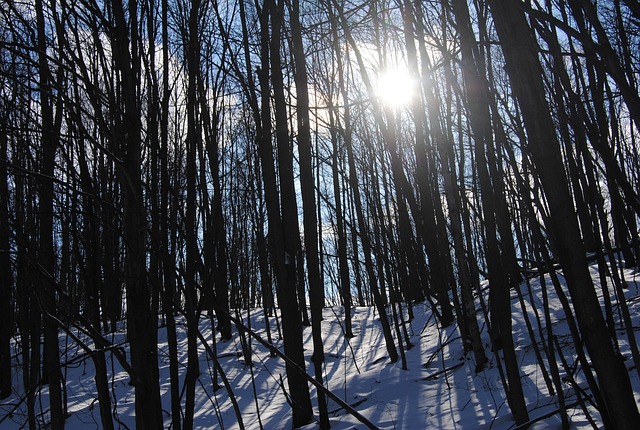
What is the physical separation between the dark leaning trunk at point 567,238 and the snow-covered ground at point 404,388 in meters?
0.85

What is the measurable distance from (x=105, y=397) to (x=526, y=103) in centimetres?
147

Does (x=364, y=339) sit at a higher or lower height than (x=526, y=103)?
lower

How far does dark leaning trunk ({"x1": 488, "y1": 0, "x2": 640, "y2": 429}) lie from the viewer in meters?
0.91

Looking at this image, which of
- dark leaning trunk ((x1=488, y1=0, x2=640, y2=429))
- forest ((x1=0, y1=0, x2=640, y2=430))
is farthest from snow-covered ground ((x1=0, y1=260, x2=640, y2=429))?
dark leaning trunk ((x1=488, y1=0, x2=640, y2=429))

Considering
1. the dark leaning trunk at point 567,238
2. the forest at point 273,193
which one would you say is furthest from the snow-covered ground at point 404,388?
the dark leaning trunk at point 567,238

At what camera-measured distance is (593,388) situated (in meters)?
1.17

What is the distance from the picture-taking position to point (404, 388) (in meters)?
4.50

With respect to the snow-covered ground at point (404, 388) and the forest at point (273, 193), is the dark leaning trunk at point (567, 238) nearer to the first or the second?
the forest at point (273, 193)

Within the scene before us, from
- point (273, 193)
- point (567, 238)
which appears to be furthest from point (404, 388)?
point (567, 238)

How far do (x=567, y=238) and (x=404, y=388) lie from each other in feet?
13.1

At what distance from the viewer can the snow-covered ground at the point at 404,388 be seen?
3.01m

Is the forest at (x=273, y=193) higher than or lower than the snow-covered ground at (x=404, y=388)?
higher

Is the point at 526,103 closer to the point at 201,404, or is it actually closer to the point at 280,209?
the point at 280,209

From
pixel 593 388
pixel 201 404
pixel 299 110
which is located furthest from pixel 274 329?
pixel 593 388
